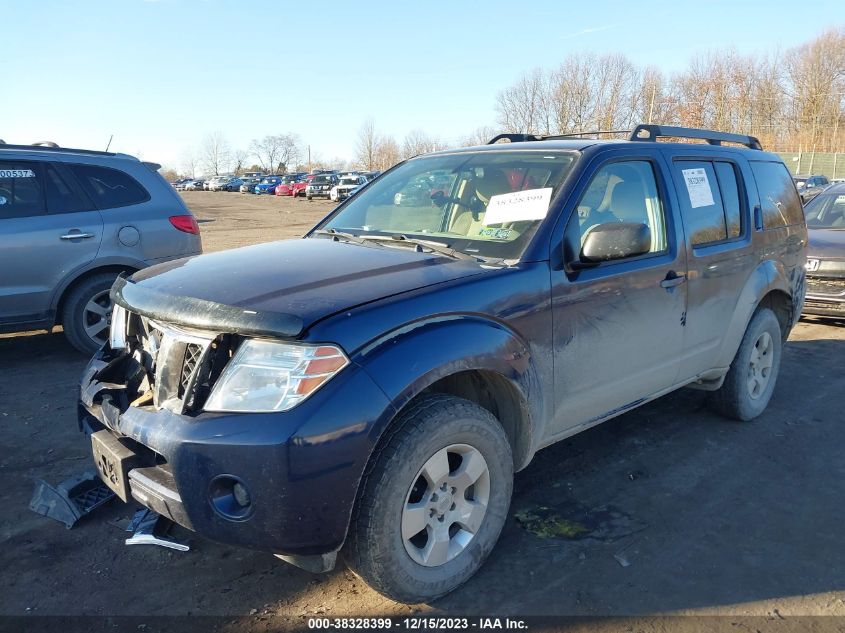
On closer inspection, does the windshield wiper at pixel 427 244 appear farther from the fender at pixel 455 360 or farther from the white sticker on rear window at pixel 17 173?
the white sticker on rear window at pixel 17 173

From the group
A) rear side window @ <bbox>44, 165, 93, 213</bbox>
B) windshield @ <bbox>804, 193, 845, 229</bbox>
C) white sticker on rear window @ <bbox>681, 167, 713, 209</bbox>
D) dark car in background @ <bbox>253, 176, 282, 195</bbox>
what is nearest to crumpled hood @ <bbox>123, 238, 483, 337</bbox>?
white sticker on rear window @ <bbox>681, 167, 713, 209</bbox>

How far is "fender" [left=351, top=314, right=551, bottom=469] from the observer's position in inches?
96.0

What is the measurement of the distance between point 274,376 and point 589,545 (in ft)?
5.88

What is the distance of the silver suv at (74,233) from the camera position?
19.1 feet

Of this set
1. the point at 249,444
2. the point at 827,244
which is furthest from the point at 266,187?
the point at 249,444

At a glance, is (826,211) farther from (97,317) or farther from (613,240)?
(97,317)

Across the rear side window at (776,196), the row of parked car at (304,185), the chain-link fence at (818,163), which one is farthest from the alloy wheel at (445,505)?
the chain-link fence at (818,163)

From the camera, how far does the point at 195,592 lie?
2824 millimetres

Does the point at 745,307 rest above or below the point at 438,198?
below

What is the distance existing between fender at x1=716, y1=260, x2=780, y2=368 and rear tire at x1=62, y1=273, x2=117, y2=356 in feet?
16.8

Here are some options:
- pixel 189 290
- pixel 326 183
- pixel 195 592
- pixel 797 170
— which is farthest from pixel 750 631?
pixel 797 170

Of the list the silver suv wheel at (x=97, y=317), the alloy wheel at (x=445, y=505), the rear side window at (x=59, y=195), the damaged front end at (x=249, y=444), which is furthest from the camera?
the silver suv wheel at (x=97, y=317)

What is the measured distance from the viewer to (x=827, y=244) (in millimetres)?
7879

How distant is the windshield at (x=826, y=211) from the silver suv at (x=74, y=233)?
25.3ft
